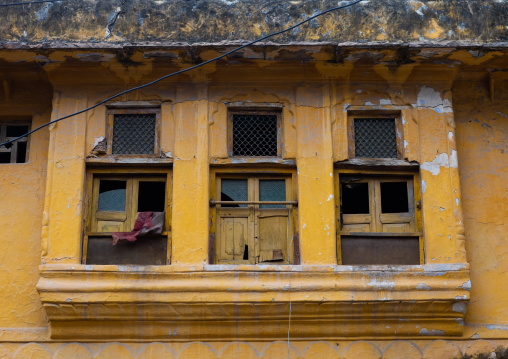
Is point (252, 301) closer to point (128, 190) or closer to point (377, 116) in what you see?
point (128, 190)

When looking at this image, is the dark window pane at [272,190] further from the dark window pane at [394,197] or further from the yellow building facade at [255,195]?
the dark window pane at [394,197]

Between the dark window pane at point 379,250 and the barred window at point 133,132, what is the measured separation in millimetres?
2224

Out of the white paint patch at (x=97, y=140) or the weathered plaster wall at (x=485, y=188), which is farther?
the white paint patch at (x=97, y=140)

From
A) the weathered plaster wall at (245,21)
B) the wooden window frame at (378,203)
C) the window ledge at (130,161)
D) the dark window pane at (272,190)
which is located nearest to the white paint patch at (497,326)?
the wooden window frame at (378,203)

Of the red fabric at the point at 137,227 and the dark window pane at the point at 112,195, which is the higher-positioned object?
the dark window pane at the point at 112,195

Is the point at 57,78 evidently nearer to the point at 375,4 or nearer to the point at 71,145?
the point at 71,145

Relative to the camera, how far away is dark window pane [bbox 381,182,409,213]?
782 cm

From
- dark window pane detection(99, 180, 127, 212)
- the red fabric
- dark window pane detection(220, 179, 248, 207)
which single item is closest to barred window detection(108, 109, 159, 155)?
dark window pane detection(99, 180, 127, 212)

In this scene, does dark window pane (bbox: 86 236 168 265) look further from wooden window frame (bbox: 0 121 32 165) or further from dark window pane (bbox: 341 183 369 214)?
dark window pane (bbox: 341 183 369 214)

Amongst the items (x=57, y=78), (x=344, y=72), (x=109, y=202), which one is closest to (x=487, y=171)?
(x=344, y=72)

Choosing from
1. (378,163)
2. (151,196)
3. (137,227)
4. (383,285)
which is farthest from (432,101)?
(137,227)

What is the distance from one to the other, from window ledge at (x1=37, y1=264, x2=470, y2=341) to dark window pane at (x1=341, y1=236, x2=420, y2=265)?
0.99ft

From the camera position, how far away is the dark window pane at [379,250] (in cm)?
761

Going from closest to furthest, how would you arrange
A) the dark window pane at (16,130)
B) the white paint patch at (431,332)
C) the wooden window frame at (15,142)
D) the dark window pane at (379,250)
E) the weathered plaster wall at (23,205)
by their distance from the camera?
the white paint patch at (431,332) < the weathered plaster wall at (23,205) < the dark window pane at (379,250) < the wooden window frame at (15,142) < the dark window pane at (16,130)
